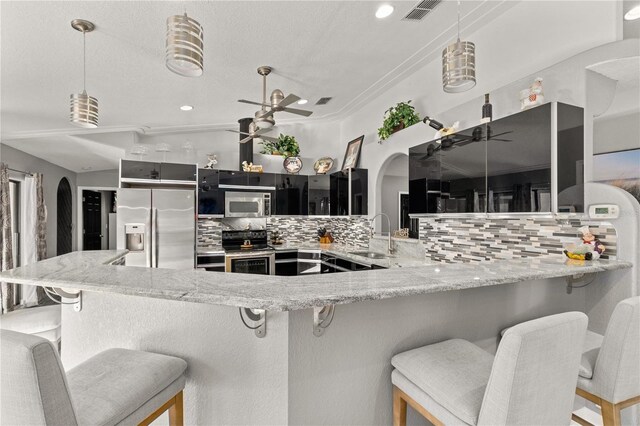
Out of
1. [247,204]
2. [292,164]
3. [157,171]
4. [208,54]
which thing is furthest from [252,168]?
[208,54]

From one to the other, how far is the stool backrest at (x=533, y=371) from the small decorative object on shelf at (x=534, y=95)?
1.68 metres

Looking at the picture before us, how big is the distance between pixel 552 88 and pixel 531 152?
66cm

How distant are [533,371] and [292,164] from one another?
4561 mm

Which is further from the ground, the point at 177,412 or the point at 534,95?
the point at 534,95

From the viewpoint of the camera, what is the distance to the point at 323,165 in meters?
5.30

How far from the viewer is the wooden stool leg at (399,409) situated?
1.39 m

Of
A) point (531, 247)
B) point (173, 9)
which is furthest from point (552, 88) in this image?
point (173, 9)

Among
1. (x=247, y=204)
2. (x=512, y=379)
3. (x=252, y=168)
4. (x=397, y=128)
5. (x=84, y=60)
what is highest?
(x=84, y=60)

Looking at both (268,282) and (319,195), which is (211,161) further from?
(268,282)

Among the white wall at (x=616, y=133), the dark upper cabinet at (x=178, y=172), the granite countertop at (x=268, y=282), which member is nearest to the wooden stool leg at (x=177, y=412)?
the granite countertop at (x=268, y=282)

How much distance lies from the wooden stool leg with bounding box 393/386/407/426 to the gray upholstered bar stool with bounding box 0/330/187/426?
917 millimetres

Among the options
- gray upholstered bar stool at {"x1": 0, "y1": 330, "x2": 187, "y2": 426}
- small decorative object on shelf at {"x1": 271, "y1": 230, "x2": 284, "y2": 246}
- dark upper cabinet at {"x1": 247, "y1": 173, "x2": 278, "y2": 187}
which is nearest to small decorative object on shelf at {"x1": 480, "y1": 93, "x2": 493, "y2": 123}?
gray upholstered bar stool at {"x1": 0, "y1": 330, "x2": 187, "y2": 426}

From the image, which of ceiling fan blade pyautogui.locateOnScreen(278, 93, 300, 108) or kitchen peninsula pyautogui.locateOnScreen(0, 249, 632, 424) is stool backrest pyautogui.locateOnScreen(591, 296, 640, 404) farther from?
ceiling fan blade pyautogui.locateOnScreen(278, 93, 300, 108)

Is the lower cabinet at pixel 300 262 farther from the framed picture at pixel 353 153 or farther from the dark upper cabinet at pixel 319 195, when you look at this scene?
the framed picture at pixel 353 153
